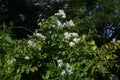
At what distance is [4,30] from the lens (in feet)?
16.4

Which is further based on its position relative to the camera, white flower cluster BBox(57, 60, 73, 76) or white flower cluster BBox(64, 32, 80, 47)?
white flower cluster BBox(64, 32, 80, 47)

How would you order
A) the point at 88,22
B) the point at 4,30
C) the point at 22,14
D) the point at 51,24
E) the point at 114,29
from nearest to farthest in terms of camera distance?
the point at 51,24 → the point at 4,30 → the point at 88,22 → the point at 22,14 → the point at 114,29

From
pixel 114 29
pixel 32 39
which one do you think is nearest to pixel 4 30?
pixel 32 39

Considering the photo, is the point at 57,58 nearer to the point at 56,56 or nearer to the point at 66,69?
the point at 56,56

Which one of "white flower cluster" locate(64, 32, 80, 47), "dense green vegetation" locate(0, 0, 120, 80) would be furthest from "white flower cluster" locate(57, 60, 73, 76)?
"white flower cluster" locate(64, 32, 80, 47)

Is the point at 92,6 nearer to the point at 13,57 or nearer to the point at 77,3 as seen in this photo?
the point at 77,3

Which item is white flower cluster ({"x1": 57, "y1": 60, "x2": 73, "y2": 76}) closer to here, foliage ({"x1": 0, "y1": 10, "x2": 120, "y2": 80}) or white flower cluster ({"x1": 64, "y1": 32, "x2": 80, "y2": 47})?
foliage ({"x1": 0, "y1": 10, "x2": 120, "y2": 80})

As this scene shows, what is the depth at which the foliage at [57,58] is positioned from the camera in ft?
13.6

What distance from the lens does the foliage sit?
13.6ft

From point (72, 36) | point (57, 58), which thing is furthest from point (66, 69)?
point (72, 36)

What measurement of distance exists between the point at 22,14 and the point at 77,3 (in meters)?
1.51

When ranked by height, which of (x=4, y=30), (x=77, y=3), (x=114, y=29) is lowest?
(x=114, y=29)

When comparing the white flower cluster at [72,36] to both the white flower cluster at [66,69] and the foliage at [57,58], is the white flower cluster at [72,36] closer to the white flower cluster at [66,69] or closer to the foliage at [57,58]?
the foliage at [57,58]

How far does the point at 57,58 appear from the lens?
4.23m
